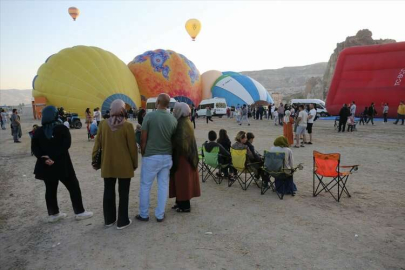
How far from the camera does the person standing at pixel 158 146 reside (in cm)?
403

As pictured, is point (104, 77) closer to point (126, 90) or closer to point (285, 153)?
point (126, 90)

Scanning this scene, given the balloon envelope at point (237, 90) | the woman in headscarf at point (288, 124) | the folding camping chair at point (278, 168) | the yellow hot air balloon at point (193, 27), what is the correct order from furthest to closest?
the balloon envelope at point (237, 90) < the yellow hot air balloon at point (193, 27) < the woman in headscarf at point (288, 124) < the folding camping chair at point (278, 168)

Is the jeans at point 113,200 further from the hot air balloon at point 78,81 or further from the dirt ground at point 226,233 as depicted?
the hot air balloon at point 78,81

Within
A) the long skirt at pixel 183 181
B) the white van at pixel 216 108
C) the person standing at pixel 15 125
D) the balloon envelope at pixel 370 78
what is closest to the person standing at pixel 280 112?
the balloon envelope at pixel 370 78

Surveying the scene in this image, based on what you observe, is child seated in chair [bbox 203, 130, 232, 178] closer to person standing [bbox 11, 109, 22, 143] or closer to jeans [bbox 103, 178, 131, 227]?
jeans [bbox 103, 178, 131, 227]

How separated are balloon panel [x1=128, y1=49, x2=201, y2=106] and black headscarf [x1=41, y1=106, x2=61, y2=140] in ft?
87.9

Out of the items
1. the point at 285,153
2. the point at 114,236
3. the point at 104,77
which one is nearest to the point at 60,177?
the point at 114,236

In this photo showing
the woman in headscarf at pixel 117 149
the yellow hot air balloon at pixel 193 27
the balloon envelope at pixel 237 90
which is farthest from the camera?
the balloon envelope at pixel 237 90

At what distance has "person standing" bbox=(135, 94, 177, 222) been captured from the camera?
13.2 ft

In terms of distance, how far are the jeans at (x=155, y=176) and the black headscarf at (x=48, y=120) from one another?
1405mm

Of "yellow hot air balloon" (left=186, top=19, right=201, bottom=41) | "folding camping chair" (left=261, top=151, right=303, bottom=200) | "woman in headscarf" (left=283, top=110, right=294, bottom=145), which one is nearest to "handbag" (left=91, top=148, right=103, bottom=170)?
"folding camping chair" (left=261, top=151, right=303, bottom=200)

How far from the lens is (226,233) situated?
388 cm

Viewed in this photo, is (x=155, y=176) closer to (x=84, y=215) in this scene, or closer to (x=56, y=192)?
(x=84, y=215)

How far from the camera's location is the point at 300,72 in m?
121
